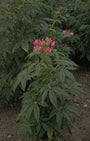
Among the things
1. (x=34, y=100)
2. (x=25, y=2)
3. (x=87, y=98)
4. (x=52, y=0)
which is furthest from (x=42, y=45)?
(x=87, y=98)

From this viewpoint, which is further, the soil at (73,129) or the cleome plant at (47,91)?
the soil at (73,129)

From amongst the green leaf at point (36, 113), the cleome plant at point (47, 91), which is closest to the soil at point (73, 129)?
the cleome plant at point (47, 91)

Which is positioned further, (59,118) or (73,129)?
(73,129)

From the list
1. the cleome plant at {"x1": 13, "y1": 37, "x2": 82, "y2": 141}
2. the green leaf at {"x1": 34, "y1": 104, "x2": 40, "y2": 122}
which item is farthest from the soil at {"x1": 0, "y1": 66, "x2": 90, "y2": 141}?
the green leaf at {"x1": 34, "y1": 104, "x2": 40, "y2": 122}

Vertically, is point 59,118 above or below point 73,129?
above

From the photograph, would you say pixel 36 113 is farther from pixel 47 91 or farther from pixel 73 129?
pixel 73 129

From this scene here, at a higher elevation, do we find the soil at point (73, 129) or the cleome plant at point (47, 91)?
the cleome plant at point (47, 91)

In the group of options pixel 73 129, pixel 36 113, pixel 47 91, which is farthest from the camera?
pixel 73 129

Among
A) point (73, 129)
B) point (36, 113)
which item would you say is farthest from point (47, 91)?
point (73, 129)

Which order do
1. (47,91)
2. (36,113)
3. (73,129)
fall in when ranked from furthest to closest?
(73,129) < (36,113) < (47,91)

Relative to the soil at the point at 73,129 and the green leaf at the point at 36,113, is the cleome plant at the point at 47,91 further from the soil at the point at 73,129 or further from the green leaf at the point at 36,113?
the soil at the point at 73,129

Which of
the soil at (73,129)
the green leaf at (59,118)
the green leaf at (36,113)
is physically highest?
the green leaf at (36,113)

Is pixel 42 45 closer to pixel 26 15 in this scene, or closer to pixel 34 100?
pixel 34 100

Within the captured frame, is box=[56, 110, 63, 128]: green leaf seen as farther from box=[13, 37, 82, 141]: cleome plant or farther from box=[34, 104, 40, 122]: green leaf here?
box=[34, 104, 40, 122]: green leaf
